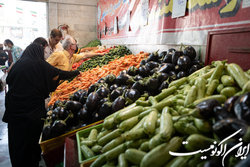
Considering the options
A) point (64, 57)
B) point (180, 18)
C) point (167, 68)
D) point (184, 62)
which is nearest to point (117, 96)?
point (167, 68)

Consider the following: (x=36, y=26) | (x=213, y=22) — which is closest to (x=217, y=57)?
(x=213, y=22)

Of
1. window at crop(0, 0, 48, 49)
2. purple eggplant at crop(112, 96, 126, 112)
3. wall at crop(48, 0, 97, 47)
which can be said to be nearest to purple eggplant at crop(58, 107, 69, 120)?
purple eggplant at crop(112, 96, 126, 112)

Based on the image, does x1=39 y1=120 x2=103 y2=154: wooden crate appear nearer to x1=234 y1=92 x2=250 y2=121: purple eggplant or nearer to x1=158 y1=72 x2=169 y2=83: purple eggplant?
x1=158 y1=72 x2=169 y2=83: purple eggplant

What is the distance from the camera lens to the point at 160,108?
1424 mm

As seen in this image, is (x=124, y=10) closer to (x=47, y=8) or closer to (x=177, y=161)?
(x=177, y=161)

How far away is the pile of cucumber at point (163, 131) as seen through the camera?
0.97 m

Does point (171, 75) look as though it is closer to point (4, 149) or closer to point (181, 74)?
point (181, 74)

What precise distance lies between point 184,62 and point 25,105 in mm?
2597

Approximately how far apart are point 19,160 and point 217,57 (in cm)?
353

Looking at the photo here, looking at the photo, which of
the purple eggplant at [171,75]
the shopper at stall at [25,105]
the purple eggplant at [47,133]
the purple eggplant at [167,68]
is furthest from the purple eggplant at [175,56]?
the shopper at stall at [25,105]

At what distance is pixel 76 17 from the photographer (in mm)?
11688

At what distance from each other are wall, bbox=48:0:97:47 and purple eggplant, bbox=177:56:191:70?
10.2 metres

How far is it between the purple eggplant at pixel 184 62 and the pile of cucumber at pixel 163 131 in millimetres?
737

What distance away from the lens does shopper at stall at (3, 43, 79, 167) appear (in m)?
2.79
